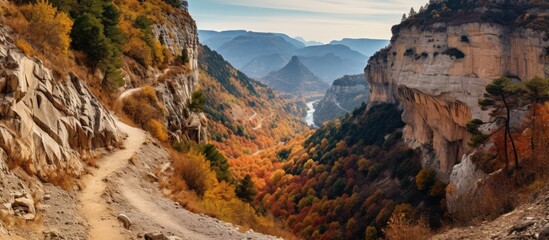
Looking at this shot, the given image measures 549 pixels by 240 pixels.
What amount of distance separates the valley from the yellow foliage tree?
0.11m

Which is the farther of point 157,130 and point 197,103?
point 197,103

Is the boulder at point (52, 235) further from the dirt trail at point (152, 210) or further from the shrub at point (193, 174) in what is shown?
the shrub at point (193, 174)

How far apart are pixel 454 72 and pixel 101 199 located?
59753 mm

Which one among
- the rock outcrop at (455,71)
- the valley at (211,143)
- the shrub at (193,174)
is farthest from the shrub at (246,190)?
the rock outcrop at (455,71)

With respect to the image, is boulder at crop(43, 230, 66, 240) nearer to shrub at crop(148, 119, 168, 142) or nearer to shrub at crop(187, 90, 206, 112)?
shrub at crop(148, 119, 168, 142)

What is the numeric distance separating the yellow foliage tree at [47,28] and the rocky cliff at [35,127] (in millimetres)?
3842

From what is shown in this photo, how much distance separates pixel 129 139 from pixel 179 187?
521cm

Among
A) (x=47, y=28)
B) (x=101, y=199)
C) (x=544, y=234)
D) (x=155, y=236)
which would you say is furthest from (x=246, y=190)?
(x=544, y=234)

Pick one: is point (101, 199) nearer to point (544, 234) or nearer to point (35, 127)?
point (35, 127)

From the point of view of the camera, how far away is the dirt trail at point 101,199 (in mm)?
12852

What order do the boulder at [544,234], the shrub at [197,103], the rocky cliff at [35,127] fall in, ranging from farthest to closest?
the shrub at [197,103]
the rocky cliff at [35,127]
the boulder at [544,234]

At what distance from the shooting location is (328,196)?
256 feet

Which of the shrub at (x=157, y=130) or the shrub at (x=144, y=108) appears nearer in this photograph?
the shrub at (x=157, y=130)

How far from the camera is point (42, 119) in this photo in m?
15.6
